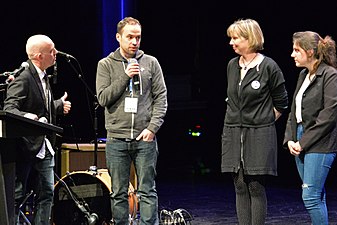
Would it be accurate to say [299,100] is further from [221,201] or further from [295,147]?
[221,201]

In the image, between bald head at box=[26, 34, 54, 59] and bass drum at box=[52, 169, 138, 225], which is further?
bass drum at box=[52, 169, 138, 225]

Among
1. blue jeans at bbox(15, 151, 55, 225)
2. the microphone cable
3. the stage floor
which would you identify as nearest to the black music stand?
blue jeans at bbox(15, 151, 55, 225)

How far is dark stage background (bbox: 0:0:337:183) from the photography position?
28.5 ft

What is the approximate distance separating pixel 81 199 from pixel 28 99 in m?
1.29

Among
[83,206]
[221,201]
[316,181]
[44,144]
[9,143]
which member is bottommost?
[221,201]

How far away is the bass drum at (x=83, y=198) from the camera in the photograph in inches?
214

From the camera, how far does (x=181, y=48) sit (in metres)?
10.1

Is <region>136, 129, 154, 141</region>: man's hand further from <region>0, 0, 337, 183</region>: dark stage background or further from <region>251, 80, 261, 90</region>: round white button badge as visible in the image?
<region>0, 0, 337, 183</region>: dark stage background

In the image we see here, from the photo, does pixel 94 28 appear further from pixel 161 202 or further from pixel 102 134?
pixel 161 202

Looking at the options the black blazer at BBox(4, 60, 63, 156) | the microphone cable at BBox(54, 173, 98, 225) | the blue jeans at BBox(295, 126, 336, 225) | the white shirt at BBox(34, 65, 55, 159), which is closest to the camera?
the blue jeans at BBox(295, 126, 336, 225)

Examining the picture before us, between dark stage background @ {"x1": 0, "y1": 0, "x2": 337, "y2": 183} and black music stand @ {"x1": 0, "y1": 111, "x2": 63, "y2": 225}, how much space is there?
4859mm

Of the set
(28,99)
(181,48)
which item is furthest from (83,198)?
(181,48)

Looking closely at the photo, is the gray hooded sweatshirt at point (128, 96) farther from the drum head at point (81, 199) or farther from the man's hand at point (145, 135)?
the drum head at point (81, 199)

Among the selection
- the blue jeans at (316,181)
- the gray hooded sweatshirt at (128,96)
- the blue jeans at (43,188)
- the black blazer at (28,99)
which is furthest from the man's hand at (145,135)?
the blue jeans at (316,181)
